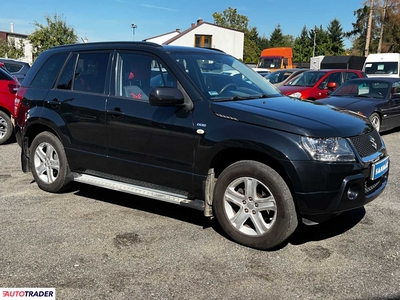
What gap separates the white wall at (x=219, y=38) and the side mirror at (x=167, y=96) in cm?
4643

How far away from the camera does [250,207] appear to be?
3.84 meters

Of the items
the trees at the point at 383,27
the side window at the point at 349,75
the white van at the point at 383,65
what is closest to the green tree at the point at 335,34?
the trees at the point at 383,27

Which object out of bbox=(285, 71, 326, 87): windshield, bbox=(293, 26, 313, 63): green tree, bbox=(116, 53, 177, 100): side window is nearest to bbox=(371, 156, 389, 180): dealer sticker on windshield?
bbox=(116, 53, 177, 100): side window

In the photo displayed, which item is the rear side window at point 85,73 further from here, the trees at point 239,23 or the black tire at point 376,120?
the trees at point 239,23

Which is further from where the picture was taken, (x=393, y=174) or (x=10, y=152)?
(x=10, y=152)

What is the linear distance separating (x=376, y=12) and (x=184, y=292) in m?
53.5

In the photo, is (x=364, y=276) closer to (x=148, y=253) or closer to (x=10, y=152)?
(x=148, y=253)

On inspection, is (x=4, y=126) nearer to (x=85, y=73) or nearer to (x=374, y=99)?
(x=85, y=73)

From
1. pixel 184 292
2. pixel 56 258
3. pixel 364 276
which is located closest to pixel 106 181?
pixel 56 258

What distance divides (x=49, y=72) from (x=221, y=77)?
7.79 feet

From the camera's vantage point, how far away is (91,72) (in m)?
5.02

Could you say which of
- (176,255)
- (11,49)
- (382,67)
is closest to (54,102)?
(176,255)

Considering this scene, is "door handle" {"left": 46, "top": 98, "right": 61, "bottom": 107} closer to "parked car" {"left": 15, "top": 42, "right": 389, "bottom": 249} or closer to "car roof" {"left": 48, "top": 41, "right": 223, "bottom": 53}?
"parked car" {"left": 15, "top": 42, "right": 389, "bottom": 249}

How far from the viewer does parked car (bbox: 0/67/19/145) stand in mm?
8930
